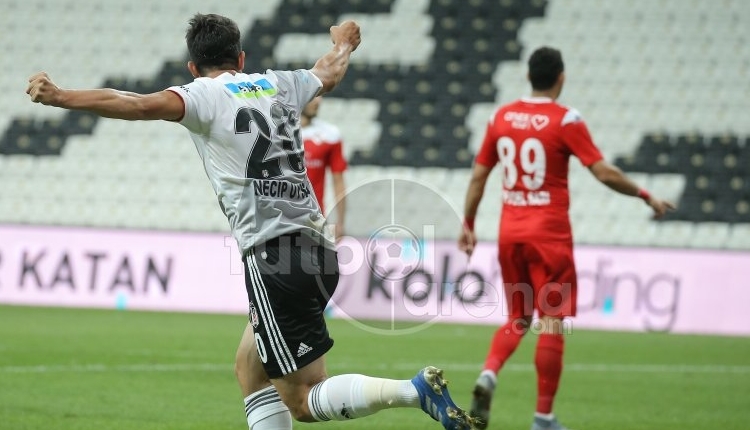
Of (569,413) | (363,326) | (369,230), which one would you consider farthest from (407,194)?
(569,413)

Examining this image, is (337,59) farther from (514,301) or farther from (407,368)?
(407,368)

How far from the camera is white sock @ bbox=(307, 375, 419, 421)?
14.5ft

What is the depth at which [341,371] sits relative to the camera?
8.88m

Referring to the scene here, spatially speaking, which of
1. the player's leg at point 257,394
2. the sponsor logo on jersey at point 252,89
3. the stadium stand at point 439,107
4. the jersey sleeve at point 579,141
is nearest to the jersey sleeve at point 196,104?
the sponsor logo on jersey at point 252,89

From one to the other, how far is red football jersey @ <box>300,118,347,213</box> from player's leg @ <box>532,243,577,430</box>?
13.1ft

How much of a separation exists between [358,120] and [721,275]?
6594 millimetres

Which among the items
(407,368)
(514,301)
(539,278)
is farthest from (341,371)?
(539,278)

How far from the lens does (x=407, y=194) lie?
1738cm

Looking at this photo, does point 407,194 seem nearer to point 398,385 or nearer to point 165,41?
point 165,41

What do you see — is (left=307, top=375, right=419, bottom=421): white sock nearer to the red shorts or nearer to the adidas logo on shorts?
the adidas logo on shorts

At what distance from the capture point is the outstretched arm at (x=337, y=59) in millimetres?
5074

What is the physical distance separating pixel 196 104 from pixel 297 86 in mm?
633

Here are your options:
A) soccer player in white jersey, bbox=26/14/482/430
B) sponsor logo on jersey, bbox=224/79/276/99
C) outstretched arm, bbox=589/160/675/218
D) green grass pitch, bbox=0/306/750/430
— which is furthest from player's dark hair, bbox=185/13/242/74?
outstretched arm, bbox=589/160/675/218

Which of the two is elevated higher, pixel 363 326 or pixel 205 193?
pixel 205 193
